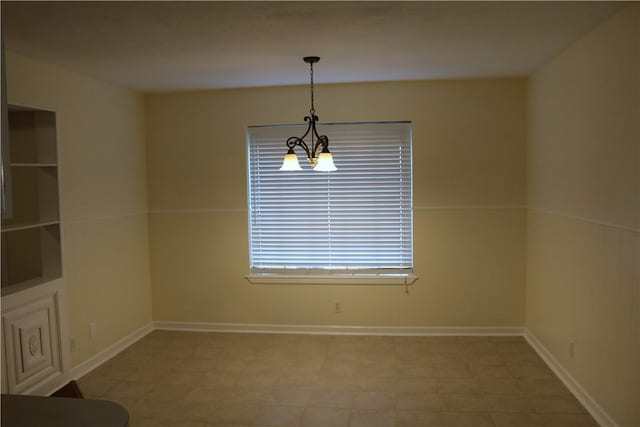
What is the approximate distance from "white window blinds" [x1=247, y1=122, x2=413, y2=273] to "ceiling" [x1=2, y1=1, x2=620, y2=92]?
753 millimetres

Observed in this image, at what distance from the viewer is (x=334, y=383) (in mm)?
3979

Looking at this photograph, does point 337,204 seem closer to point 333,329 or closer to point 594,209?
point 333,329

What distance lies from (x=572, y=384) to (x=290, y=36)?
317 centimetres

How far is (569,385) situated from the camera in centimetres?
378

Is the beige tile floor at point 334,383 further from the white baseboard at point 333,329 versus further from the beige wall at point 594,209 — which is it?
the beige wall at point 594,209

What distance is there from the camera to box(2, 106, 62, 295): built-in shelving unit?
11.7ft

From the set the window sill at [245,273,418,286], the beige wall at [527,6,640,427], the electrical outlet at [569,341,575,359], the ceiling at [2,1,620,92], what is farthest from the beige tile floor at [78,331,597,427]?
the ceiling at [2,1,620,92]

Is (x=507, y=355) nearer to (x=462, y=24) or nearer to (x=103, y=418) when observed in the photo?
(x=462, y=24)

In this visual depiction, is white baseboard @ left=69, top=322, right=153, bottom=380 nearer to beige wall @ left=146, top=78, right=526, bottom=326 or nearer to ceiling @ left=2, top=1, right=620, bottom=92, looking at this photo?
beige wall @ left=146, top=78, right=526, bottom=326

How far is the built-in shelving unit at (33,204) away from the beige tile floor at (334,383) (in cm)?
102

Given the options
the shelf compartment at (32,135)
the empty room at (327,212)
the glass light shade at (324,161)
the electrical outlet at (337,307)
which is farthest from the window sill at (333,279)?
the shelf compartment at (32,135)

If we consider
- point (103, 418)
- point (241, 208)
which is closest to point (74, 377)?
point (241, 208)

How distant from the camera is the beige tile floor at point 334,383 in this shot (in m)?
3.43

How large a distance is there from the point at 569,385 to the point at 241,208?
3321 mm
